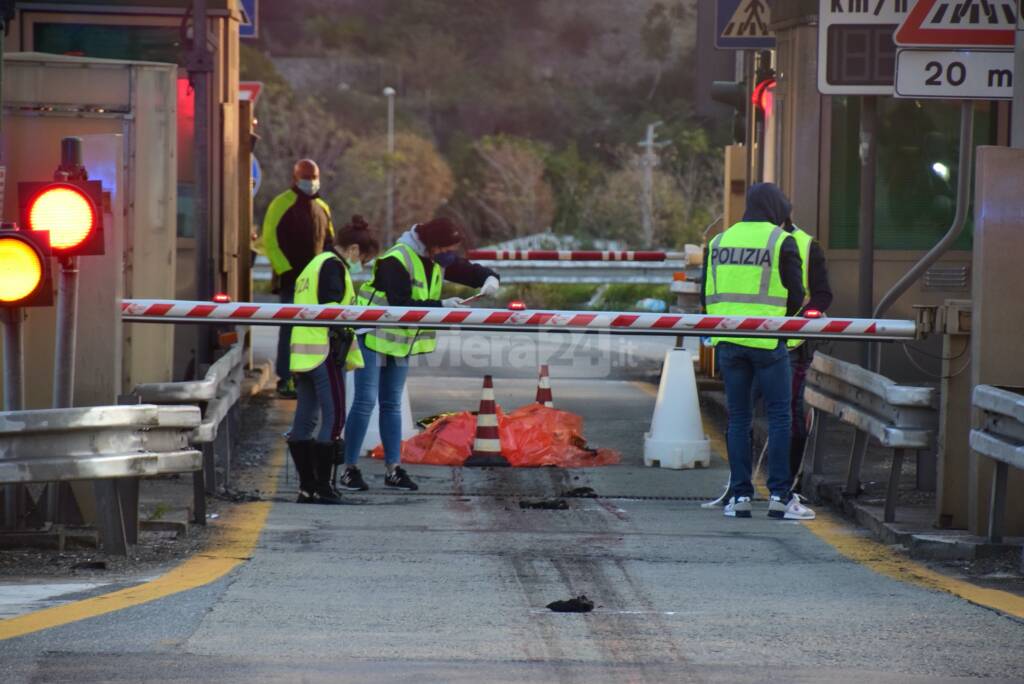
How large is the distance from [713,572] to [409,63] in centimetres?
8788

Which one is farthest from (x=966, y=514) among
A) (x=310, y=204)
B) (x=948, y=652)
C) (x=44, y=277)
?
(x=310, y=204)

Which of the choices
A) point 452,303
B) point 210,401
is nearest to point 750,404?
point 452,303

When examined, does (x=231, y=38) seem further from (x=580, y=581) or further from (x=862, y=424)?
(x=580, y=581)

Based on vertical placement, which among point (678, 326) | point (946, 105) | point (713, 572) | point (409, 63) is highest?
point (409, 63)

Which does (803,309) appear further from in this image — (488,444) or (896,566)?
(488,444)

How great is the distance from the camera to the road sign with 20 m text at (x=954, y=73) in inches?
414

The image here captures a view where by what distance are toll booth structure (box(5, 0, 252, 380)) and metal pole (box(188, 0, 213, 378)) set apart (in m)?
0.14

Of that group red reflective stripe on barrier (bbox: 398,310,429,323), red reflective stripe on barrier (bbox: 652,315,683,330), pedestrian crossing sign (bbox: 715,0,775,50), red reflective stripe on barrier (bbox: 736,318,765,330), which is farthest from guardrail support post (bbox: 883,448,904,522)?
pedestrian crossing sign (bbox: 715,0,775,50)

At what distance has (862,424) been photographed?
10.1 meters

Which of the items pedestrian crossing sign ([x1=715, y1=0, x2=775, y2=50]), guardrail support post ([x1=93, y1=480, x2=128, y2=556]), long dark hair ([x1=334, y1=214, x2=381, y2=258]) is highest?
pedestrian crossing sign ([x1=715, y1=0, x2=775, y2=50])

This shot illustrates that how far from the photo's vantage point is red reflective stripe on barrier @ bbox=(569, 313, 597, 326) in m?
10.8

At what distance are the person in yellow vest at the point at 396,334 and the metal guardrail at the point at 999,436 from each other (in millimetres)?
3445

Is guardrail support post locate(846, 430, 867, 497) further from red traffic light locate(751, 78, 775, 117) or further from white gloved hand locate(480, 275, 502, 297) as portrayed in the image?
red traffic light locate(751, 78, 775, 117)

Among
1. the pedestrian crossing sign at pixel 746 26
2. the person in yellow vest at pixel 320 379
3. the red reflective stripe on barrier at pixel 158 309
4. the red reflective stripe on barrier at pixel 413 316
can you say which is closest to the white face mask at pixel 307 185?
the pedestrian crossing sign at pixel 746 26
